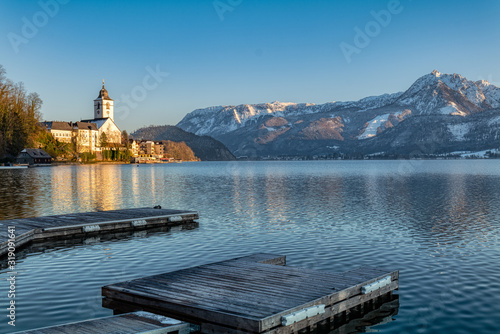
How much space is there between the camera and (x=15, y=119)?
15038cm

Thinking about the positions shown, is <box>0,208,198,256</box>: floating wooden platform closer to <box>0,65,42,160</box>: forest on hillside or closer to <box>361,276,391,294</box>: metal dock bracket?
<box>361,276,391,294</box>: metal dock bracket

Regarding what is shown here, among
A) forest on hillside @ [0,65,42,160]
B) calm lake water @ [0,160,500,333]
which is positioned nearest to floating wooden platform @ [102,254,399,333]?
calm lake water @ [0,160,500,333]

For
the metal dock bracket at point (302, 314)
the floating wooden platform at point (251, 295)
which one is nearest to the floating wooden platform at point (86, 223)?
the floating wooden platform at point (251, 295)

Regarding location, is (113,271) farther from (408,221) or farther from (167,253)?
(408,221)

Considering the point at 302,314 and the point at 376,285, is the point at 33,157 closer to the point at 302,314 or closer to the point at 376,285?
the point at 376,285

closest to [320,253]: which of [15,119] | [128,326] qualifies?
[128,326]

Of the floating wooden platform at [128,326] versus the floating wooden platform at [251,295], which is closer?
the floating wooden platform at [128,326]

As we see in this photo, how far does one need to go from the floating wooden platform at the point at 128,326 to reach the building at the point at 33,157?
179 metres

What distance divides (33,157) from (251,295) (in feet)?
620

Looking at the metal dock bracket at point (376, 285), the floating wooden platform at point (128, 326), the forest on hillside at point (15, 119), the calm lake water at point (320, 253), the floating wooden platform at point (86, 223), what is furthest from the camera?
the forest on hillside at point (15, 119)

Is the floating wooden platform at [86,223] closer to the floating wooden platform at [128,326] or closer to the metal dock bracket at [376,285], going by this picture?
the floating wooden platform at [128,326]

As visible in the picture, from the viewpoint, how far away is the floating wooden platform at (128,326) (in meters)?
12.6

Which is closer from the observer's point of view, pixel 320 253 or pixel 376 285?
pixel 376 285

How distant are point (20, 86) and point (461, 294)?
16486 cm
